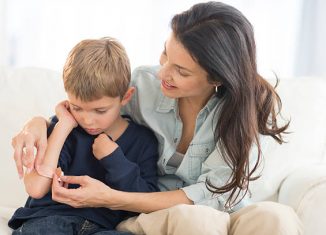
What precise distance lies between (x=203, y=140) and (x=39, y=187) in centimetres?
49

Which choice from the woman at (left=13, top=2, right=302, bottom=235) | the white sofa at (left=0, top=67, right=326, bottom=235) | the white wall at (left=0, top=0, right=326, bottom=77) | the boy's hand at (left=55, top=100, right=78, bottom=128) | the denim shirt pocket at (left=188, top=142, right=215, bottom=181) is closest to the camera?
the woman at (left=13, top=2, right=302, bottom=235)

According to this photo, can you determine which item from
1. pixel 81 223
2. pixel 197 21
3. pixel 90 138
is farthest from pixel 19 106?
pixel 197 21

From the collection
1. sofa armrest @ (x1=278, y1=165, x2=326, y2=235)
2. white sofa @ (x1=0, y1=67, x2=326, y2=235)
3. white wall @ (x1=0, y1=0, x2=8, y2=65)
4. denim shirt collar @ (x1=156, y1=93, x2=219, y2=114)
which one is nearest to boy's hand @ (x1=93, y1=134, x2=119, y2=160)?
denim shirt collar @ (x1=156, y1=93, x2=219, y2=114)

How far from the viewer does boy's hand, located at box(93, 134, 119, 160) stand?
1.56 m

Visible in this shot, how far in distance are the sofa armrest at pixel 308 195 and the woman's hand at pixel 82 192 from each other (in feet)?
1.81

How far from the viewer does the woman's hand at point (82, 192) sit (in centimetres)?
148

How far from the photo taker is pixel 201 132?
1698mm

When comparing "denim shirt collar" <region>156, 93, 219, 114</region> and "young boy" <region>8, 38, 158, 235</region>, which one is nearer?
"young boy" <region>8, 38, 158, 235</region>

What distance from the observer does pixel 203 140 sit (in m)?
1.70

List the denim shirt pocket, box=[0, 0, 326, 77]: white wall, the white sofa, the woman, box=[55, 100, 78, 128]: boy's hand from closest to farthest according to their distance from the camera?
the woman
box=[55, 100, 78, 128]: boy's hand
the denim shirt pocket
the white sofa
box=[0, 0, 326, 77]: white wall

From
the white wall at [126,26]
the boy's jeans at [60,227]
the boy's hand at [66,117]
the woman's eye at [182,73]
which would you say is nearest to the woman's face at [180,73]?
the woman's eye at [182,73]

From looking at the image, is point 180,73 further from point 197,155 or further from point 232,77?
point 197,155

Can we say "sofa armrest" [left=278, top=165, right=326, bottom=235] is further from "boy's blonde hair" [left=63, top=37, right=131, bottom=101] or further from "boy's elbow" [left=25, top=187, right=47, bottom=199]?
"boy's elbow" [left=25, top=187, right=47, bottom=199]

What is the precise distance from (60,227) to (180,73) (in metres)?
0.50
